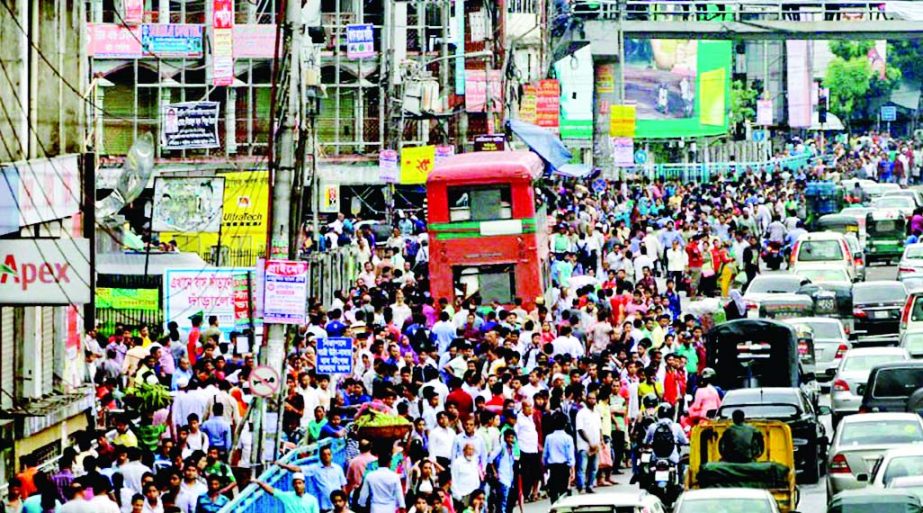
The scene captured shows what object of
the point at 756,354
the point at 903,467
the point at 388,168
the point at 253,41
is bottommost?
the point at 903,467

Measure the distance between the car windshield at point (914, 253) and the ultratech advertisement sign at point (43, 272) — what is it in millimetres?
30005

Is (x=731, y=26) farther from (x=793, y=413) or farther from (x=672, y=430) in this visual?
(x=672, y=430)

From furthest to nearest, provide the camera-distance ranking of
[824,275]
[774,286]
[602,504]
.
→ [824,275] → [774,286] → [602,504]

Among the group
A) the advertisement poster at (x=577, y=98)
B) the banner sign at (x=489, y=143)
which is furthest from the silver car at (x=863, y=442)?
the advertisement poster at (x=577, y=98)

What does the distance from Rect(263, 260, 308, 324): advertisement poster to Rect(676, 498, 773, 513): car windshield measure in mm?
4845

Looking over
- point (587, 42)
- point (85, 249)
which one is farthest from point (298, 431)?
point (587, 42)

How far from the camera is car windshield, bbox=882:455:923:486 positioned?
23641 mm

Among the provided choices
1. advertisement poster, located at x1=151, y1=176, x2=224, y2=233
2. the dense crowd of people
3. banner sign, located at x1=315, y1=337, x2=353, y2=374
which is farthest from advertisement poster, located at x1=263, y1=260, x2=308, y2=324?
advertisement poster, located at x1=151, y1=176, x2=224, y2=233

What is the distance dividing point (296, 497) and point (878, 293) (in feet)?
78.8

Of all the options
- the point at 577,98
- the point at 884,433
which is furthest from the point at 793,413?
the point at 577,98

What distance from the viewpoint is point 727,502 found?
2172 centimetres

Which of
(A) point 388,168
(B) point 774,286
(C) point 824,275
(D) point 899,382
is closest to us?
(D) point 899,382

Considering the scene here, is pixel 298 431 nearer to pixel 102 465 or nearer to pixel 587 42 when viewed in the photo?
pixel 102 465

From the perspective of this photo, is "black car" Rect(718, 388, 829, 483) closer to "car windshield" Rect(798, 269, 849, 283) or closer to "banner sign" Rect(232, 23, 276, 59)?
"car windshield" Rect(798, 269, 849, 283)
